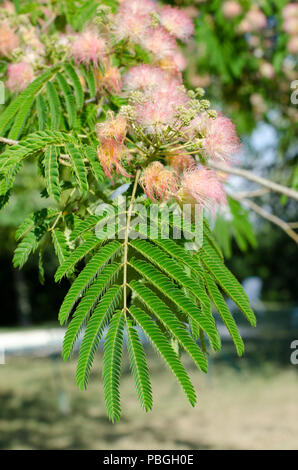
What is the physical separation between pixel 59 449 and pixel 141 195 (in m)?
4.59

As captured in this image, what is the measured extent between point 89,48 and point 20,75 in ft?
0.78

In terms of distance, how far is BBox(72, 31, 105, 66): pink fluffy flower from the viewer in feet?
4.96

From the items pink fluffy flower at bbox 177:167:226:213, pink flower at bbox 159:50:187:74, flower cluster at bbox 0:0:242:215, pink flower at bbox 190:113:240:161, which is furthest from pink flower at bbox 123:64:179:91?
pink fluffy flower at bbox 177:167:226:213

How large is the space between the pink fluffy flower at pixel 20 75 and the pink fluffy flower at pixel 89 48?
6.2 inches

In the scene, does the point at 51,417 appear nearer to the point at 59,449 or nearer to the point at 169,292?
the point at 59,449

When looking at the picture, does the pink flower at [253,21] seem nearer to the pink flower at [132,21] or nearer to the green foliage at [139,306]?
the pink flower at [132,21]

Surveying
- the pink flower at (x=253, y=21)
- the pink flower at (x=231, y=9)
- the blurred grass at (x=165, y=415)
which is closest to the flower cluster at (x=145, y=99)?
the pink flower at (x=231, y=9)

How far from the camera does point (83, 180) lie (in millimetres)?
→ 1201

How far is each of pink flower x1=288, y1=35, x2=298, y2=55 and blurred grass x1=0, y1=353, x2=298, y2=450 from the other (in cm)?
359

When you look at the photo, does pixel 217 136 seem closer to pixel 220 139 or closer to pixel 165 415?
pixel 220 139

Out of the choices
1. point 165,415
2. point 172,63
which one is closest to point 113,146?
point 172,63

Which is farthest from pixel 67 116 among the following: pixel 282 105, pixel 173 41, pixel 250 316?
pixel 282 105

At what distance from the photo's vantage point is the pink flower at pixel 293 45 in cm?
401

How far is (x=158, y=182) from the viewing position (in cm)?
120
